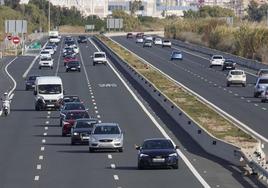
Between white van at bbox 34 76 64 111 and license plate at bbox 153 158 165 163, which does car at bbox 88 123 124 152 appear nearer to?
license plate at bbox 153 158 165 163

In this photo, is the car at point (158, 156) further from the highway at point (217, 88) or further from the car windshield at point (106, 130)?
the highway at point (217, 88)

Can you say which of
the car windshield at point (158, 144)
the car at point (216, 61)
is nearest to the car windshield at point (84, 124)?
the car windshield at point (158, 144)

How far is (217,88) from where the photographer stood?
257 ft

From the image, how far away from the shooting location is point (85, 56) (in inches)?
5044

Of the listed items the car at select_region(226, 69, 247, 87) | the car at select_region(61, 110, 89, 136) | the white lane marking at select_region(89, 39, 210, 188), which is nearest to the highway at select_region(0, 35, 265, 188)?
the white lane marking at select_region(89, 39, 210, 188)

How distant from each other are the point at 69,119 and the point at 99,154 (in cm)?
798

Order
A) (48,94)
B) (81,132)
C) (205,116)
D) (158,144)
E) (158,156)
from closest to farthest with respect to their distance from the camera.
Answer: (158,156) < (158,144) < (81,132) < (205,116) < (48,94)

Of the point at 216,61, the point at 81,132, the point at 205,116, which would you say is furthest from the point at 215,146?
the point at 216,61

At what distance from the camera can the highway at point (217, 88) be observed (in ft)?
180

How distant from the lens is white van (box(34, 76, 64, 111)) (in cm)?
6047

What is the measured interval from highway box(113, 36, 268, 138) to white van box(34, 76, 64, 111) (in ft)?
30.5

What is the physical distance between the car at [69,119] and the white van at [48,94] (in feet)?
40.1

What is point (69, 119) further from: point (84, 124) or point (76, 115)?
point (84, 124)

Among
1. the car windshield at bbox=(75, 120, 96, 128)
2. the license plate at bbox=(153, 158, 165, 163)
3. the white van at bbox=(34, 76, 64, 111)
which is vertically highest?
the license plate at bbox=(153, 158, 165, 163)
